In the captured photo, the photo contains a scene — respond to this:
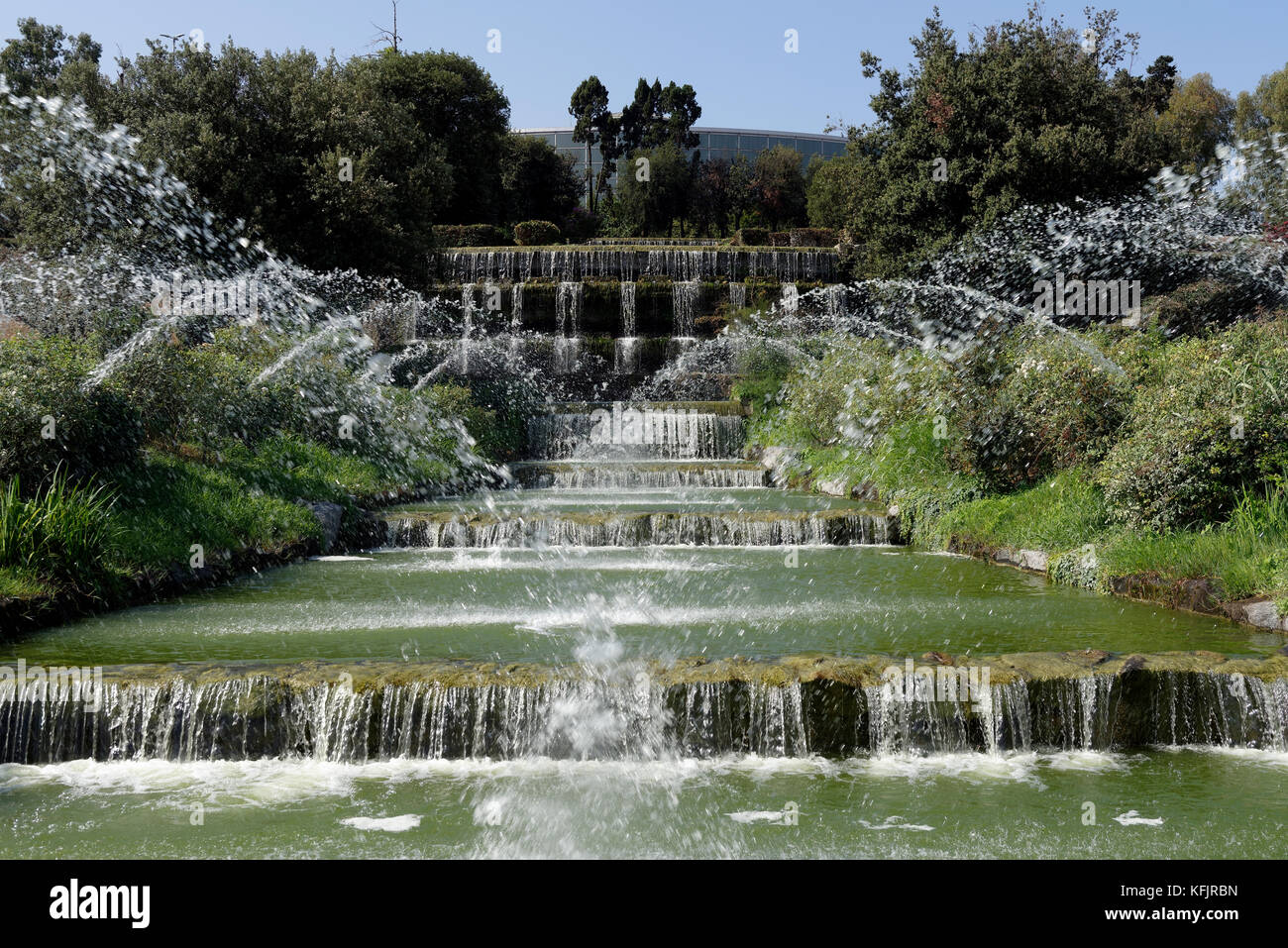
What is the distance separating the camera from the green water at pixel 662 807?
15.2 feet

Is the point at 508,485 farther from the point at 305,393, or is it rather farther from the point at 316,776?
the point at 316,776

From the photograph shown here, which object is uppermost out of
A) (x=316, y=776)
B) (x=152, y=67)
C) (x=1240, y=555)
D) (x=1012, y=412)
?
(x=152, y=67)

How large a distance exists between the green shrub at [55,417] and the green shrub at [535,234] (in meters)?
30.3

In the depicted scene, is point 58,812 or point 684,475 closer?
point 58,812

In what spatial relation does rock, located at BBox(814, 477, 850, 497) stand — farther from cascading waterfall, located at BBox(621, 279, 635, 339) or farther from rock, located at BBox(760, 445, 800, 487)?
cascading waterfall, located at BBox(621, 279, 635, 339)

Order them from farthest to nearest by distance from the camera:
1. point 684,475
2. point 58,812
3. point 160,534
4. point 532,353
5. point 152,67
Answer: point 532,353 → point 152,67 → point 684,475 → point 160,534 → point 58,812

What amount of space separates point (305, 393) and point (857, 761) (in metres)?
12.4

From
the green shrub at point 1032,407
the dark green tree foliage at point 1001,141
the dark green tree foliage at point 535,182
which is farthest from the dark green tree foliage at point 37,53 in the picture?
the green shrub at point 1032,407

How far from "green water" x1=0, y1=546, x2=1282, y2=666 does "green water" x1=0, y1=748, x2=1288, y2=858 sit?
4.02 feet

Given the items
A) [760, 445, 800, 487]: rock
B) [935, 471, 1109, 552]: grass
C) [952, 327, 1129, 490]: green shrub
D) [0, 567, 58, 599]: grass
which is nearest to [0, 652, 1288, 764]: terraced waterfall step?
[0, 567, 58, 599]: grass

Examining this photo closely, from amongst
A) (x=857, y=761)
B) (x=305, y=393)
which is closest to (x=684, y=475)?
(x=305, y=393)

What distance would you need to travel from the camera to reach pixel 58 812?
518cm
